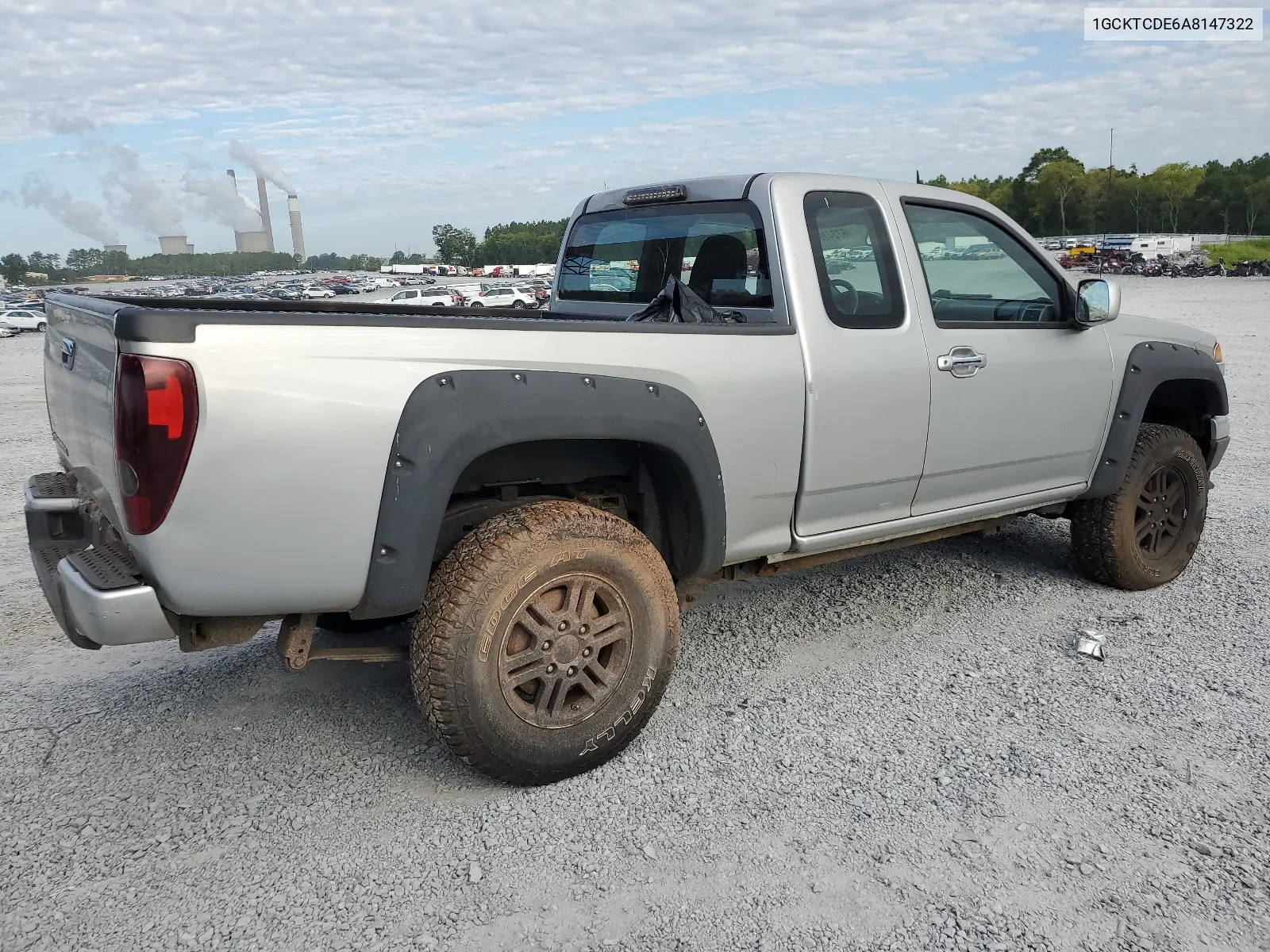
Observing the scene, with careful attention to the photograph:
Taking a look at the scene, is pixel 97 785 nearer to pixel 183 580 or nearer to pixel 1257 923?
pixel 183 580

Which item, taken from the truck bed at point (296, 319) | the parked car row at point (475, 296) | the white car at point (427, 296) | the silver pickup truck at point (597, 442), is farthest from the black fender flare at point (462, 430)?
the white car at point (427, 296)

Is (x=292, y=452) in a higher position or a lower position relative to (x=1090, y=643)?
higher

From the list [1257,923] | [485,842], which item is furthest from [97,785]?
[1257,923]

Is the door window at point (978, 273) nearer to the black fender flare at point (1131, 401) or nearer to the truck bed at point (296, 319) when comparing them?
the black fender flare at point (1131, 401)

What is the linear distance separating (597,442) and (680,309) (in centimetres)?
95

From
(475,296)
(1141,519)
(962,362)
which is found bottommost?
(1141,519)

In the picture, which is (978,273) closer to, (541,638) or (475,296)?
(541,638)

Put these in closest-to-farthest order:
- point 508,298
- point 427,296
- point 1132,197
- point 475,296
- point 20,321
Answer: point 20,321 < point 508,298 < point 427,296 < point 475,296 < point 1132,197

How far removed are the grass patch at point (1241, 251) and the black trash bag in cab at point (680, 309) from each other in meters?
74.4

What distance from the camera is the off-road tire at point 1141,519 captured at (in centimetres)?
476

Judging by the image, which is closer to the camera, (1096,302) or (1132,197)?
(1096,302)

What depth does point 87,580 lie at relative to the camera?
2678mm

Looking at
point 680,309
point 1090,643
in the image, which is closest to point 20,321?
point 680,309

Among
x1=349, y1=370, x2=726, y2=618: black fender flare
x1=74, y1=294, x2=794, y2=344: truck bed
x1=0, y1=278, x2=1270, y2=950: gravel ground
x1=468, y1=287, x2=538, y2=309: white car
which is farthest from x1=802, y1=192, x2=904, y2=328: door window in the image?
x1=468, y1=287, x2=538, y2=309: white car
